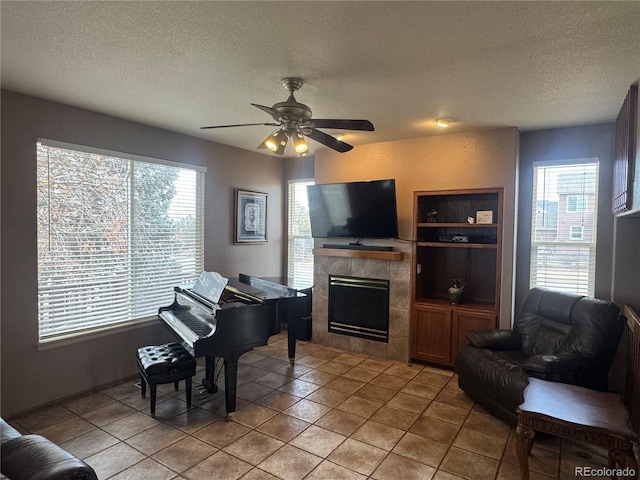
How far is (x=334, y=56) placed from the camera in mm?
2314

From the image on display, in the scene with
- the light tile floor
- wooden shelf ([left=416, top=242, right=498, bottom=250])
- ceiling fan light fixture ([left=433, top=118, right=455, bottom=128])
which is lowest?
the light tile floor

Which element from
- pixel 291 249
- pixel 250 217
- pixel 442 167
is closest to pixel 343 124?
A: pixel 442 167

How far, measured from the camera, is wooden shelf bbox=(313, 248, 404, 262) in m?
4.52

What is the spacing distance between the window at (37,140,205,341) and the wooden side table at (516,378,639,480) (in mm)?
3661

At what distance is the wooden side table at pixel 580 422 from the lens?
1.97 metres

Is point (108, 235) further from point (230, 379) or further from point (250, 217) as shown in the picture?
point (250, 217)

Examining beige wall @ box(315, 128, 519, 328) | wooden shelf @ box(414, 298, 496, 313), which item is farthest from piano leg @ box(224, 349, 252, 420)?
beige wall @ box(315, 128, 519, 328)

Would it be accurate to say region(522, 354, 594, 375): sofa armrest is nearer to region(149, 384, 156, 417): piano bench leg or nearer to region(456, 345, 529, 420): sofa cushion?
region(456, 345, 529, 420): sofa cushion

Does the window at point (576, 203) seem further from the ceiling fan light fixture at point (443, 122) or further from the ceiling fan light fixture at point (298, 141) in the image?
the ceiling fan light fixture at point (298, 141)

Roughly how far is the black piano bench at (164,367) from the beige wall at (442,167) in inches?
110

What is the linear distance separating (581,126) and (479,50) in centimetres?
237

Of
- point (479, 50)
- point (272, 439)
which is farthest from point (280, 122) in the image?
point (272, 439)

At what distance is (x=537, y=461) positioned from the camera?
259 cm

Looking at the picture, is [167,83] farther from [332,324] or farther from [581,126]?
[581,126]
